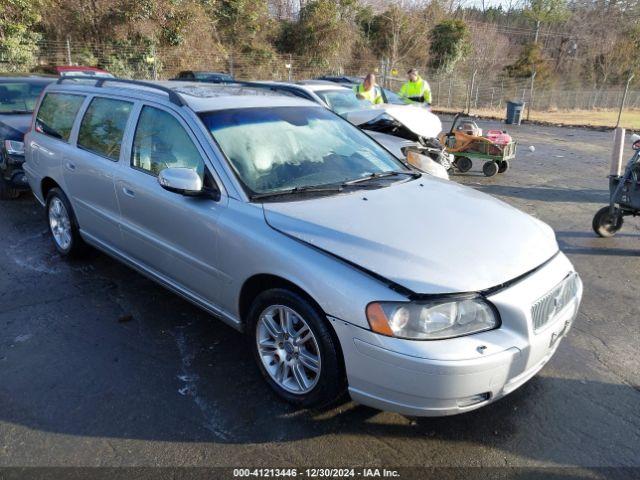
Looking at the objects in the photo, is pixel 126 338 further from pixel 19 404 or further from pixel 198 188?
pixel 198 188

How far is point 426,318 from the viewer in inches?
97.8

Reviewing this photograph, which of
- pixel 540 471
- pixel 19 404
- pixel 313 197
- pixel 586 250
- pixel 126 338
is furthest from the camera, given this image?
pixel 586 250

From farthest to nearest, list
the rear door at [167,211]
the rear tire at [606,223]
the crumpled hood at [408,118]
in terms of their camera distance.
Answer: the crumpled hood at [408,118], the rear tire at [606,223], the rear door at [167,211]

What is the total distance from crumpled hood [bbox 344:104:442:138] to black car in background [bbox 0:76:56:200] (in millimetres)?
4870

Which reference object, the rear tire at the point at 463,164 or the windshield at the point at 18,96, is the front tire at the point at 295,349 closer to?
the windshield at the point at 18,96

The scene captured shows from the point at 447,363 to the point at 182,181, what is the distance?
1.87 m

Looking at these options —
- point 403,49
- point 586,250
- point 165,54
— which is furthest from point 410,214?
point 403,49

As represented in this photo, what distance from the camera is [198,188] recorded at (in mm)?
3191

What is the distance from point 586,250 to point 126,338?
5.01 metres

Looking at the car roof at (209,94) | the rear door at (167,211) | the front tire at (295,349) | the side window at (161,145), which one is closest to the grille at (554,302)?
the front tire at (295,349)

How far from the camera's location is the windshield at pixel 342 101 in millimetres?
9141

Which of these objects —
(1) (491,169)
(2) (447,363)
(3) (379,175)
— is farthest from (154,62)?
(2) (447,363)

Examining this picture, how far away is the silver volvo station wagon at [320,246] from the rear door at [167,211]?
0.01 metres

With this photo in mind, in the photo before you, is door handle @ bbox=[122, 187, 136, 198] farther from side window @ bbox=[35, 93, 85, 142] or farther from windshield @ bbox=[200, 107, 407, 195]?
side window @ bbox=[35, 93, 85, 142]
